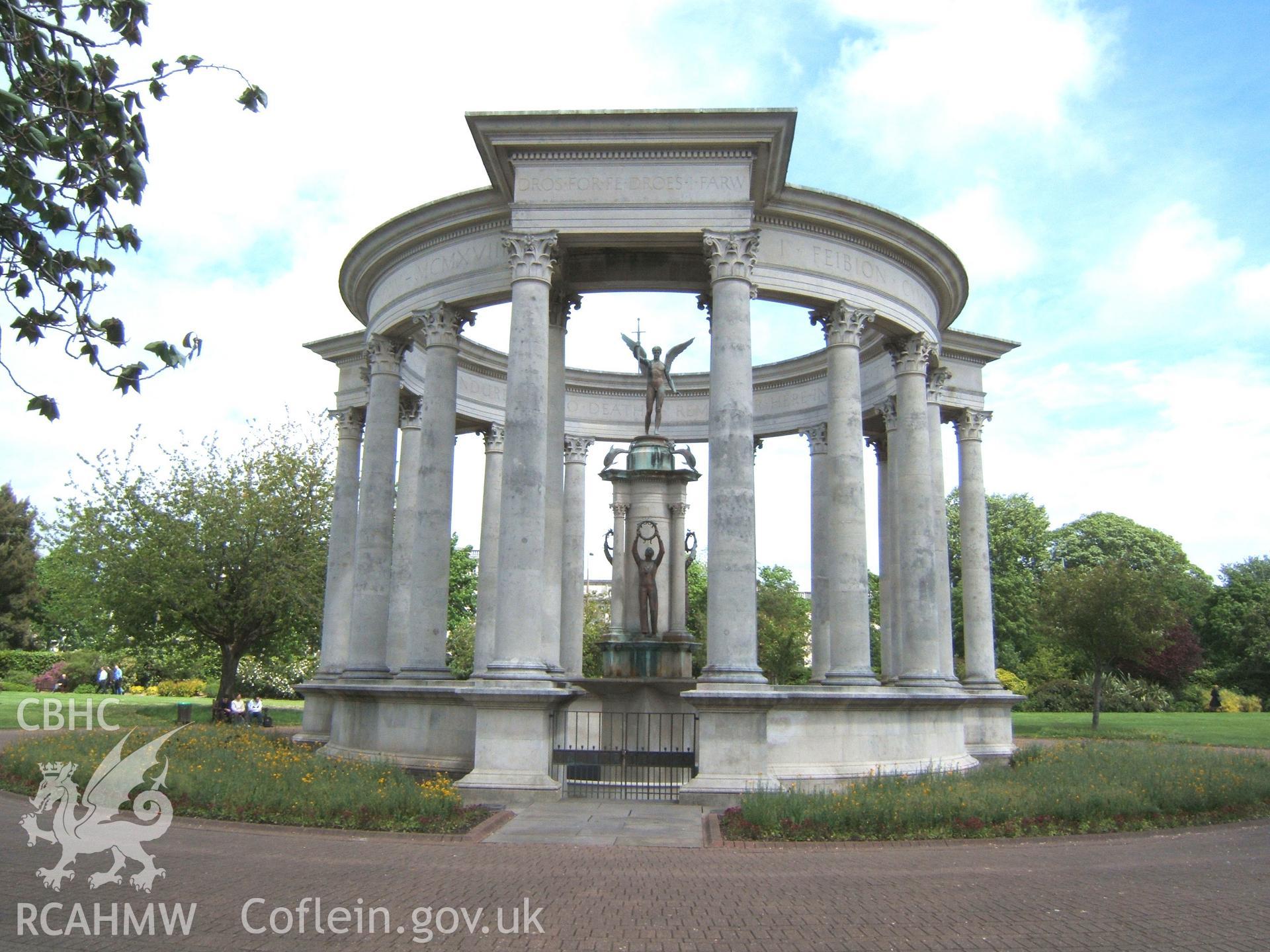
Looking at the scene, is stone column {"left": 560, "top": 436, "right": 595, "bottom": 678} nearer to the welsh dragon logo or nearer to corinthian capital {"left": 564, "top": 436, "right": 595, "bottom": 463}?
corinthian capital {"left": 564, "top": 436, "right": 595, "bottom": 463}

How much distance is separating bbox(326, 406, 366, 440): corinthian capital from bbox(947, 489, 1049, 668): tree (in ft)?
201

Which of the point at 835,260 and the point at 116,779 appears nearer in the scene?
the point at 116,779

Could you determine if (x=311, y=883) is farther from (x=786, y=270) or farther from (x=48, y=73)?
(x=786, y=270)

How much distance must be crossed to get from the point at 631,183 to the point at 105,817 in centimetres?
2029

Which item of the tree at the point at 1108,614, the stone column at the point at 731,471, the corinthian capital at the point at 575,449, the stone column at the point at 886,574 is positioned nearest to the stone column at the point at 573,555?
the corinthian capital at the point at 575,449

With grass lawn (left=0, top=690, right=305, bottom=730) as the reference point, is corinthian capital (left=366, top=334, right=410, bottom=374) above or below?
above

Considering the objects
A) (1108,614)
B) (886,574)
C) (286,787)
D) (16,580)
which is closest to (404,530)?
(286,787)

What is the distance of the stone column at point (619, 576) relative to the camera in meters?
36.0

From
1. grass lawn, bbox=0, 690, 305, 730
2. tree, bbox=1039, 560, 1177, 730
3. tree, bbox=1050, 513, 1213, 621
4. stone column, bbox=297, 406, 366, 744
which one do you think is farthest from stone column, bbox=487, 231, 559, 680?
tree, bbox=1050, 513, 1213, 621

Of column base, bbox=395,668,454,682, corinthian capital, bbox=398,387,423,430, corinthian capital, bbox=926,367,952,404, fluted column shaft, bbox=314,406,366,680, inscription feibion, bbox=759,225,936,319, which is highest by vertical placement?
inscription feibion, bbox=759,225,936,319

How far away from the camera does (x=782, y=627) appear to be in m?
95.2

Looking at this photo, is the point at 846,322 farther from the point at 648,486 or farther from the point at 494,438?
the point at 494,438

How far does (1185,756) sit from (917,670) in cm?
878

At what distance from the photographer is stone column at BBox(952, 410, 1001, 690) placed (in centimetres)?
3872
